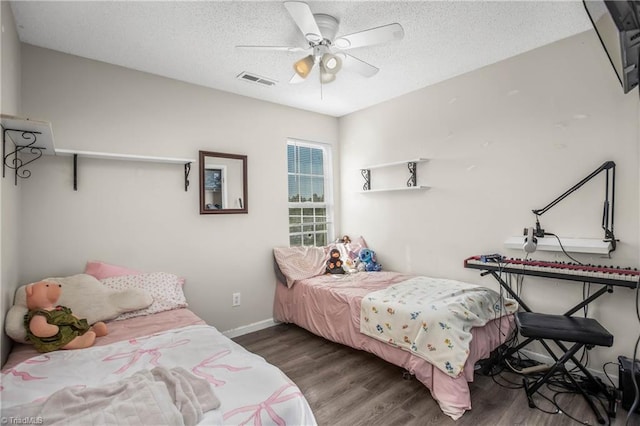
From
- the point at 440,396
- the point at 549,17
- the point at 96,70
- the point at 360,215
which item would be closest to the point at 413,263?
the point at 360,215

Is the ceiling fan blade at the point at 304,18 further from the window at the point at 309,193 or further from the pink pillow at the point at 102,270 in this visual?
the pink pillow at the point at 102,270

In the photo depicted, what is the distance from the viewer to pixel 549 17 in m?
2.17

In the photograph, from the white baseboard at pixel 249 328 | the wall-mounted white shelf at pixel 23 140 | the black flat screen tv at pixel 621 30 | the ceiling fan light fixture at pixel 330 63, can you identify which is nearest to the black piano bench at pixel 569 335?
the black flat screen tv at pixel 621 30

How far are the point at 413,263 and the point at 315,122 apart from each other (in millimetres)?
2143

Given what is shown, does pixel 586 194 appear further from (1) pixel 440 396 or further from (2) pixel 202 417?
(2) pixel 202 417

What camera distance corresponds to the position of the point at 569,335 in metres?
1.96

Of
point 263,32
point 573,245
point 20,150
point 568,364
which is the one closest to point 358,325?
point 568,364

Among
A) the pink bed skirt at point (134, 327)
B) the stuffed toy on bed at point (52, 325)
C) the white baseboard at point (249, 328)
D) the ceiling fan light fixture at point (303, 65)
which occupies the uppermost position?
→ the ceiling fan light fixture at point (303, 65)

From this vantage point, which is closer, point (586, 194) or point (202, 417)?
point (202, 417)

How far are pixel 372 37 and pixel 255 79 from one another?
56.4 inches

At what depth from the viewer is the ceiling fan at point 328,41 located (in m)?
1.84

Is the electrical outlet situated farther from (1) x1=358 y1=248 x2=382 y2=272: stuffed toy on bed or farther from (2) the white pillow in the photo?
(1) x1=358 y1=248 x2=382 y2=272: stuffed toy on bed

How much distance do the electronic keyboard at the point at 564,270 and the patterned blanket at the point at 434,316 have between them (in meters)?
0.23

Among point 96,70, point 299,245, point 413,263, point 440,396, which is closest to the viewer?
point 440,396
